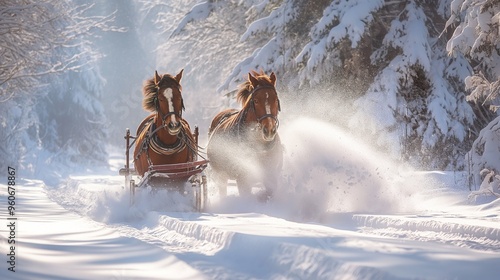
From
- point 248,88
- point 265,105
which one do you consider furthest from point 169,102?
point 248,88

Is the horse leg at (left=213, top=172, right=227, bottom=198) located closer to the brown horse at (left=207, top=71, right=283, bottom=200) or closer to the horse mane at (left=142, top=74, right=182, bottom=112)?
the brown horse at (left=207, top=71, right=283, bottom=200)

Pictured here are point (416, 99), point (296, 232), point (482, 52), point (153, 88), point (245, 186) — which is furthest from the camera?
point (416, 99)

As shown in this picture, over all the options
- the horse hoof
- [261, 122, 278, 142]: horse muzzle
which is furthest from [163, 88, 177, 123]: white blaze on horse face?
the horse hoof

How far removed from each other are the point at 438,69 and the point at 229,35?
10155 millimetres

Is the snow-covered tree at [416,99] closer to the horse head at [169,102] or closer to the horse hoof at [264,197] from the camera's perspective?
the horse hoof at [264,197]

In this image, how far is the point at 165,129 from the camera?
34.6 ft

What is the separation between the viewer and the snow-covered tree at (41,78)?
1206 cm

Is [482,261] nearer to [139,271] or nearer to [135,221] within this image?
[139,271]

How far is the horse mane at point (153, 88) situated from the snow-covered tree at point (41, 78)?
2.25 m

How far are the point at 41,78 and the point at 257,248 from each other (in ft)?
88.3

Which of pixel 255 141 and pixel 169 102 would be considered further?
pixel 255 141

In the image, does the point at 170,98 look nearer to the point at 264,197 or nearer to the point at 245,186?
the point at 245,186

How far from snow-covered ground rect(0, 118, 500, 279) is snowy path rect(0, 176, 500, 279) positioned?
0.01m

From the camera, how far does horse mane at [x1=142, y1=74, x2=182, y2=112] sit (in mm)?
10344
